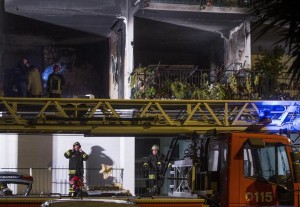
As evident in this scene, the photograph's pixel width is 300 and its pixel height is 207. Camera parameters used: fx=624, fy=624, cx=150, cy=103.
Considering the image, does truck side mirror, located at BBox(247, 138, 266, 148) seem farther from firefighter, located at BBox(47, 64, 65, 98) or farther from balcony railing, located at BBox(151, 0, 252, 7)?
balcony railing, located at BBox(151, 0, 252, 7)

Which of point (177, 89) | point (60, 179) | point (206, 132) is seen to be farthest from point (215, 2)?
point (206, 132)

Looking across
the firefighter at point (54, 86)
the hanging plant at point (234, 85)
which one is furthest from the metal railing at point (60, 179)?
the hanging plant at point (234, 85)

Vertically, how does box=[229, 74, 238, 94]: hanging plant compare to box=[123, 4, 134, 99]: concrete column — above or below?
below

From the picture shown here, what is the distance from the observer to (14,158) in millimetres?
19000

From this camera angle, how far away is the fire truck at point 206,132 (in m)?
9.93

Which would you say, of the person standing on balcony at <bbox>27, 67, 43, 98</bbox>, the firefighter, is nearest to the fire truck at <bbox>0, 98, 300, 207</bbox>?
the firefighter

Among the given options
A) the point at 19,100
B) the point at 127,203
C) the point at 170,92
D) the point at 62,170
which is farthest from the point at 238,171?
the point at 62,170

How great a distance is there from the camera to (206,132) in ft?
36.8

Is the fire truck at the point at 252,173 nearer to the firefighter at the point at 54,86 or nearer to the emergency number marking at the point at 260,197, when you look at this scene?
the emergency number marking at the point at 260,197

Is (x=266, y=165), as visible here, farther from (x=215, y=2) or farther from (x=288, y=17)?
(x=215, y=2)

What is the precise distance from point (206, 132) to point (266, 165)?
5.06 feet

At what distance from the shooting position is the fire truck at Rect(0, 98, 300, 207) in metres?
9.93

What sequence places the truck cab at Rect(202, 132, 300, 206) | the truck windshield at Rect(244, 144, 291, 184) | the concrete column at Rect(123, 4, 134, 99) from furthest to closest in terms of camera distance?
the concrete column at Rect(123, 4, 134, 99) → the truck windshield at Rect(244, 144, 291, 184) → the truck cab at Rect(202, 132, 300, 206)

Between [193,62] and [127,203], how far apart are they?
53.8 ft
